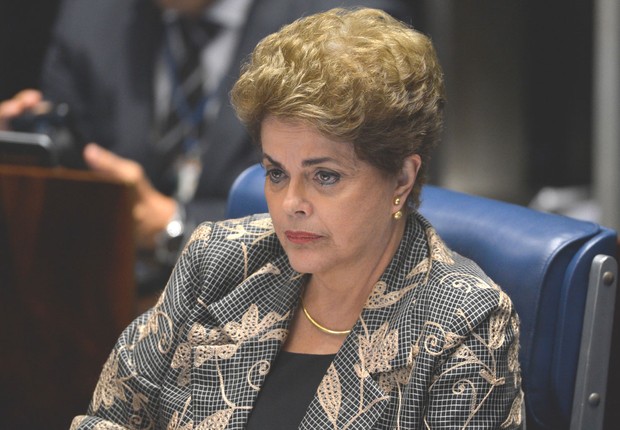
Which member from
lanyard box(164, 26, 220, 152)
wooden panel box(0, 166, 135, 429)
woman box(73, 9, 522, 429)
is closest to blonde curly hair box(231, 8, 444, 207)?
woman box(73, 9, 522, 429)

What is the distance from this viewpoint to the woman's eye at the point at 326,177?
1546 millimetres

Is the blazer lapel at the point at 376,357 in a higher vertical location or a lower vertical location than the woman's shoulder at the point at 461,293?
lower

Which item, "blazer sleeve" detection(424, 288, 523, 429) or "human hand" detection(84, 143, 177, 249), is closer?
"blazer sleeve" detection(424, 288, 523, 429)

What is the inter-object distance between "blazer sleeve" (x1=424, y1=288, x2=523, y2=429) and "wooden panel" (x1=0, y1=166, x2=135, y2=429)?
3.05 ft

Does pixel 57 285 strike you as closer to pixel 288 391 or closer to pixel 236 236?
pixel 236 236


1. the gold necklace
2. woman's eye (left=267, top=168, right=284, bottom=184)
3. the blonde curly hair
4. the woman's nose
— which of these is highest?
the blonde curly hair

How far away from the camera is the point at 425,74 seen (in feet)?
5.11

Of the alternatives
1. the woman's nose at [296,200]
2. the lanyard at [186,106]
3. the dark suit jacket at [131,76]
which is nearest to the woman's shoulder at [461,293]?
the woman's nose at [296,200]

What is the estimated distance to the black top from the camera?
63.4 inches

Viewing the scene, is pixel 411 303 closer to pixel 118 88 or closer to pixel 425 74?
pixel 425 74

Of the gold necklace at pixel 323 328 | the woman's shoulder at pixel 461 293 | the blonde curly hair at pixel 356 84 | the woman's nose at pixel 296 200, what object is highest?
the blonde curly hair at pixel 356 84

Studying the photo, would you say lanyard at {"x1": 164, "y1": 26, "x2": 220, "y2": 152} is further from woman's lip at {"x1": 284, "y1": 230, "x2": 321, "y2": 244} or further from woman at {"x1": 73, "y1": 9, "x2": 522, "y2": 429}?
woman's lip at {"x1": 284, "y1": 230, "x2": 321, "y2": 244}

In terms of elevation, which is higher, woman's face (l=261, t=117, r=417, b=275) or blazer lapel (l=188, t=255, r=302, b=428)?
woman's face (l=261, t=117, r=417, b=275)

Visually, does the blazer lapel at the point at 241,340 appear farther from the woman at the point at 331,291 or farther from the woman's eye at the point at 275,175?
the woman's eye at the point at 275,175
